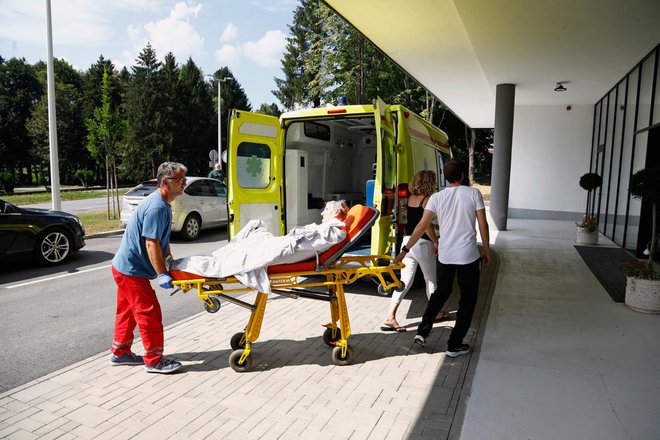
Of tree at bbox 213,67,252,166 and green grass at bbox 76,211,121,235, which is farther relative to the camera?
tree at bbox 213,67,252,166

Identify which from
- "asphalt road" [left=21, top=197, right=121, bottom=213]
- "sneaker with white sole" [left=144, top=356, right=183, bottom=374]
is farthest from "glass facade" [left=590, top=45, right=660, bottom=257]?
"asphalt road" [left=21, top=197, right=121, bottom=213]

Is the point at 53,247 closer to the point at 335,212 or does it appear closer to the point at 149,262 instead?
the point at 149,262

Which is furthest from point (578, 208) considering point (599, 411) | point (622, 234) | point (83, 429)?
point (83, 429)

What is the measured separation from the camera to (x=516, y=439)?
2.85 meters

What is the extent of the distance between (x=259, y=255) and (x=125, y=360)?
164cm

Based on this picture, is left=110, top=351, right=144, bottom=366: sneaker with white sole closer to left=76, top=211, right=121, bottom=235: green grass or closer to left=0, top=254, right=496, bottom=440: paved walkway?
left=0, top=254, right=496, bottom=440: paved walkway

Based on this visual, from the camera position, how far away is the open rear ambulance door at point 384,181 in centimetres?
545

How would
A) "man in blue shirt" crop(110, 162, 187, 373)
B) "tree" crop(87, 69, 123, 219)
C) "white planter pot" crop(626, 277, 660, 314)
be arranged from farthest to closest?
"tree" crop(87, 69, 123, 219) → "white planter pot" crop(626, 277, 660, 314) → "man in blue shirt" crop(110, 162, 187, 373)

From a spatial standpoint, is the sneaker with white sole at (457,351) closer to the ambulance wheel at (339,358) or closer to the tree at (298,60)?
the ambulance wheel at (339,358)

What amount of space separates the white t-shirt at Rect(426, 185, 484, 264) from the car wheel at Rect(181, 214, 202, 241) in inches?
322

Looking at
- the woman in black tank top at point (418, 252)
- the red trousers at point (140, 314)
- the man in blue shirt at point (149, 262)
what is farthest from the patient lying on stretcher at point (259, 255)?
the woman in black tank top at point (418, 252)

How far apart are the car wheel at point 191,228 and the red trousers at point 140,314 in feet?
23.7

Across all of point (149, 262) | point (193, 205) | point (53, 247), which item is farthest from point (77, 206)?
point (149, 262)

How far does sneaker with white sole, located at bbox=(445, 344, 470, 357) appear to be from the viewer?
415 centimetres
